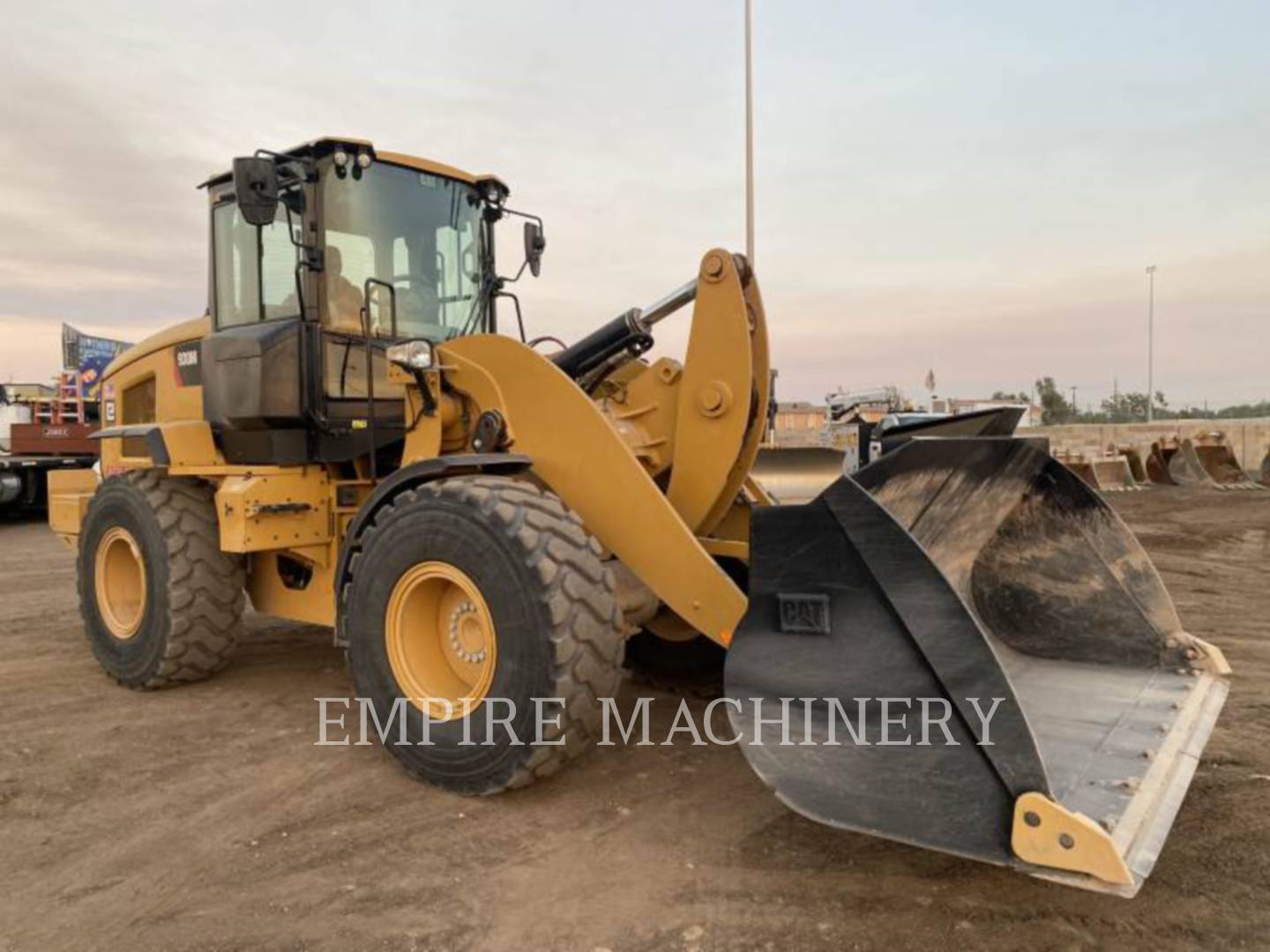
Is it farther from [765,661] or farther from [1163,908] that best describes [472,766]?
[1163,908]

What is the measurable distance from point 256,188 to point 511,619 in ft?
7.76

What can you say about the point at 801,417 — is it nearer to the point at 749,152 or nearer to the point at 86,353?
the point at 749,152

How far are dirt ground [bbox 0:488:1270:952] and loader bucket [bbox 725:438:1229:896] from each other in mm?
394

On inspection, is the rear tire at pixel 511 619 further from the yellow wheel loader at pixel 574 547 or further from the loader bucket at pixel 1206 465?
the loader bucket at pixel 1206 465

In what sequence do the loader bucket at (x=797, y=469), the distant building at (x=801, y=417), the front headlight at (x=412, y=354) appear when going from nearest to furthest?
1. the front headlight at (x=412, y=354)
2. the loader bucket at (x=797, y=469)
3. the distant building at (x=801, y=417)

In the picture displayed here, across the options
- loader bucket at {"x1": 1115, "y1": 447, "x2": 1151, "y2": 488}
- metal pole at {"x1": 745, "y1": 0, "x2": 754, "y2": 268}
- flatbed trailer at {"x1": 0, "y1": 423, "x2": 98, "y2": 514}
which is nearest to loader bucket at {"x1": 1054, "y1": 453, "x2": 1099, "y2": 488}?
loader bucket at {"x1": 1115, "y1": 447, "x2": 1151, "y2": 488}

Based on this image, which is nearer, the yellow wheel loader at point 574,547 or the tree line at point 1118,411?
the yellow wheel loader at point 574,547

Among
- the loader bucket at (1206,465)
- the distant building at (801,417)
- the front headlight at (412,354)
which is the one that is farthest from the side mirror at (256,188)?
the distant building at (801,417)

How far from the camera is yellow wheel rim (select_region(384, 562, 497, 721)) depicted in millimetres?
3650

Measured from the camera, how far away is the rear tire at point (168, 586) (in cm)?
491

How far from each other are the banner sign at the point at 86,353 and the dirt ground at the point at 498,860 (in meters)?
15.8

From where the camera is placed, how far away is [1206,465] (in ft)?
64.4

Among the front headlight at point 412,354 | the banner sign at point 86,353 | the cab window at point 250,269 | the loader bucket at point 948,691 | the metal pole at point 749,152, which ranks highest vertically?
the metal pole at point 749,152

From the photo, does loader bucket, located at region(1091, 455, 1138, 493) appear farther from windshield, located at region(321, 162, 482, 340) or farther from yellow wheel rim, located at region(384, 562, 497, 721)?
yellow wheel rim, located at region(384, 562, 497, 721)
